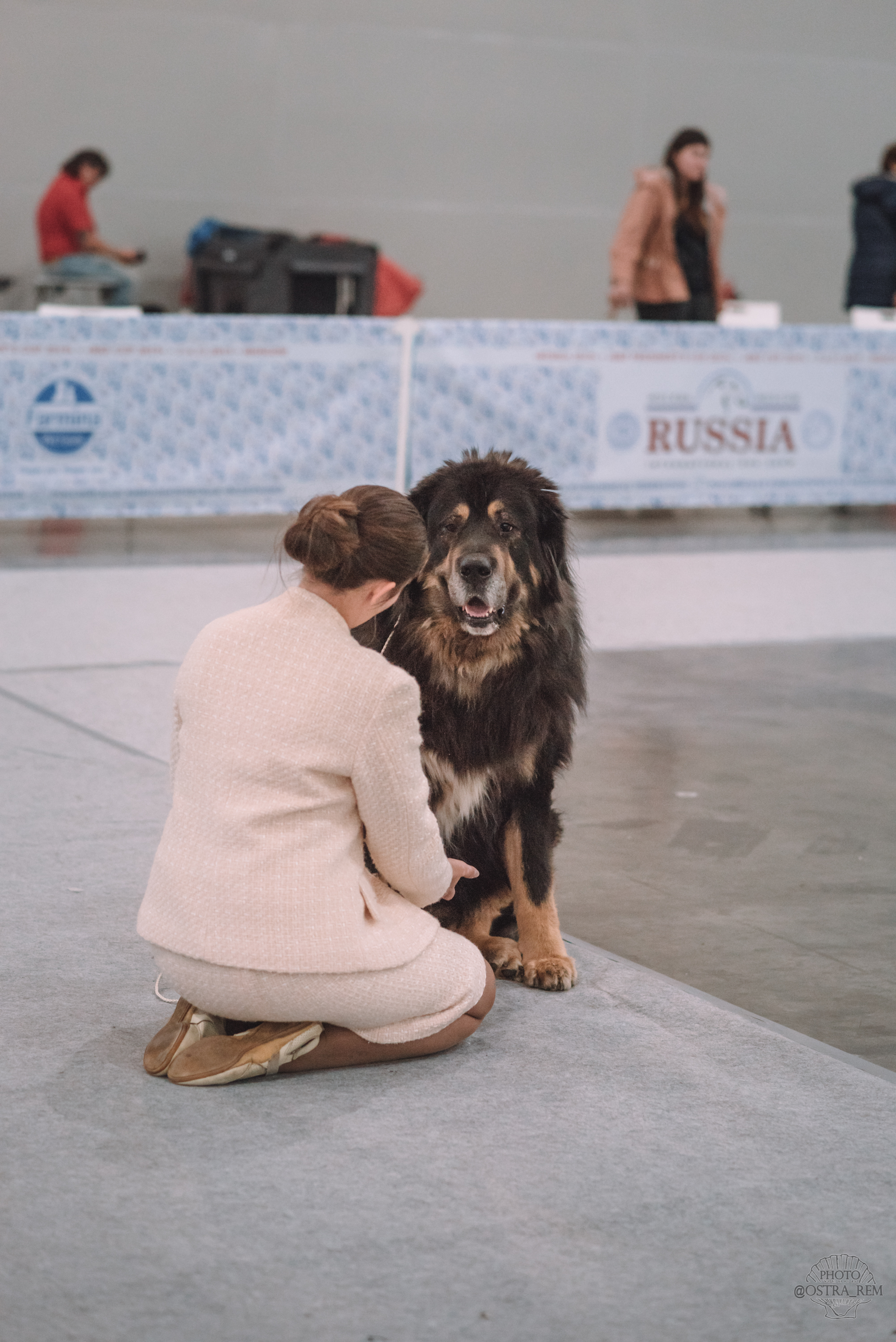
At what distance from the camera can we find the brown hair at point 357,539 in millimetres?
2643

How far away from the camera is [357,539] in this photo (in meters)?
2.66

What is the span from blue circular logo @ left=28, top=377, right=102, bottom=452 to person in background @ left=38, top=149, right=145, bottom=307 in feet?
15.6

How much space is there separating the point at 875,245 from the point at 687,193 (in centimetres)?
198

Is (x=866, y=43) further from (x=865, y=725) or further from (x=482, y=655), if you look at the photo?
(x=482, y=655)

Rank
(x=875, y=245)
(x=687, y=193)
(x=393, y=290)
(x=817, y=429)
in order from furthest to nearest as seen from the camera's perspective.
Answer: (x=393, y=290) → (x=875, y=245) → (x=687, y=193) → (x=817, y=429)

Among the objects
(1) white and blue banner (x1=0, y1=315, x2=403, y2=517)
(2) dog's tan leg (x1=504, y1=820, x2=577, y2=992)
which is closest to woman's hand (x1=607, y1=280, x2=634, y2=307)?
(1) white and blue banner (x1=0, y1=315, x2=403, y2=517)

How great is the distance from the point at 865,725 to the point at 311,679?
3.63 meters

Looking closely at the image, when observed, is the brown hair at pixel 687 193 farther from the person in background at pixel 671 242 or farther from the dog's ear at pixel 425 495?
the dog's ear at pixel 425 495

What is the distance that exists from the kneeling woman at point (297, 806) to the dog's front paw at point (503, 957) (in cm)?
65

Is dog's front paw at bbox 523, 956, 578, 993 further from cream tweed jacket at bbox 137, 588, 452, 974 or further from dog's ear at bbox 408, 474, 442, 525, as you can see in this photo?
dog's ear at bbox 408, 474, 442, 525

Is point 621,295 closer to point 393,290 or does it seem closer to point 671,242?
point 671,242

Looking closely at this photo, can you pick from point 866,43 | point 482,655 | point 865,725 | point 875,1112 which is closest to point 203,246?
point 866,43

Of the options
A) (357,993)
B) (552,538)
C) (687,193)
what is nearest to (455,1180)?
(357,993)

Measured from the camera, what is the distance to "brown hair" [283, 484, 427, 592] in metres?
2.64
